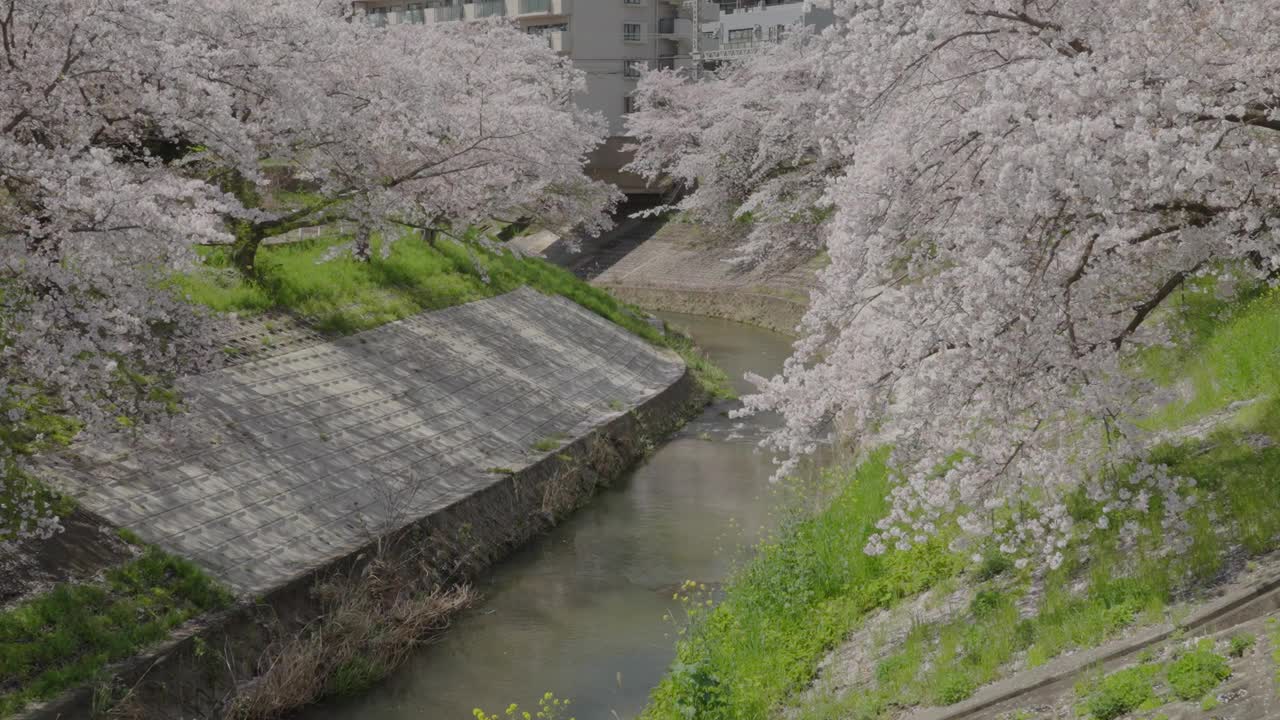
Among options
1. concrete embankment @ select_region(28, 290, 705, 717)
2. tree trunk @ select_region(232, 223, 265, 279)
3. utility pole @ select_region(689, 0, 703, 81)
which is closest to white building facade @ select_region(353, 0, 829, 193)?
utility pole @ select_region(689, 0, 703, 81)

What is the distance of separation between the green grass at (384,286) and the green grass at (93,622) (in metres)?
3.94

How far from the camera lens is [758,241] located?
38219 millimetres

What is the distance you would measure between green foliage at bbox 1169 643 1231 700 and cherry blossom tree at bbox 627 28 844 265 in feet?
79.7

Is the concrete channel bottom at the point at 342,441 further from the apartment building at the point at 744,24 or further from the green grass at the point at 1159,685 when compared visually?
the apartment building at the point at 744,24

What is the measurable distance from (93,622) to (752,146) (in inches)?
1272

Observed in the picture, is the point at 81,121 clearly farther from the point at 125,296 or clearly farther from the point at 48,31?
the point at 125,296

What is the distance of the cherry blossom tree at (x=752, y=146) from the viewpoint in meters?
36.2

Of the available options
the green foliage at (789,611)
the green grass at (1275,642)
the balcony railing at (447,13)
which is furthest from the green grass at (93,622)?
the balcony railing at (447,13)

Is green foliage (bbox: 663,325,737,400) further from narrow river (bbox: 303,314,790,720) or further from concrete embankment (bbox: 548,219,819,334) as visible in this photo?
narrow river (bbox: 303,314,790,720)

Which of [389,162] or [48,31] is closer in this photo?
[48,31]

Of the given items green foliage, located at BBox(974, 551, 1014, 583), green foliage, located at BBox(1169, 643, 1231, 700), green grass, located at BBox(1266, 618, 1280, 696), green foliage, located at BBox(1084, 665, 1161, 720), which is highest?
green grass, located at BBox(1266, 618, 1280, 696)

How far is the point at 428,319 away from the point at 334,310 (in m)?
2.66

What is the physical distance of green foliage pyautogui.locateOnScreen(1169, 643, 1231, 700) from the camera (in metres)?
7.30

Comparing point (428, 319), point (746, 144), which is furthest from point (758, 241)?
point (428, 319)
